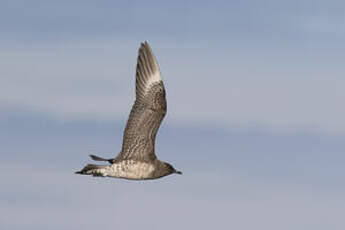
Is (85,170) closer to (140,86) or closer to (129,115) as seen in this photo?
(129,115)

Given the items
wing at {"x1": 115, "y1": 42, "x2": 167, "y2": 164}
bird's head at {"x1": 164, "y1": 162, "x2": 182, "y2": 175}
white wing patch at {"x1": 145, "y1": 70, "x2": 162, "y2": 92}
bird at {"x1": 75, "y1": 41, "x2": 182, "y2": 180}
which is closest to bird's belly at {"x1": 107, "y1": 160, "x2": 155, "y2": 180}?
bird at {"x1": 75, "y1": 41, "x2": 182, "y2": 180}

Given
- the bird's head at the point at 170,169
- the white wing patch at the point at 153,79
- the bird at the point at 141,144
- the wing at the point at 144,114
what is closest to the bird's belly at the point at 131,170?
the bird at the point at 141,144

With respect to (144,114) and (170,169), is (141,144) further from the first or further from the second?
(170,169)

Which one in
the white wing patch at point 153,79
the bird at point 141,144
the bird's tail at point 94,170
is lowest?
the bird's tail at point 94,170

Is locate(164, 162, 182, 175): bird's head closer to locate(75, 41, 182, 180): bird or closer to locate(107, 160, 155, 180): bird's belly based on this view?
locate(75, 41, 182, 180): bird

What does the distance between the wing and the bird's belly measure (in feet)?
0.57

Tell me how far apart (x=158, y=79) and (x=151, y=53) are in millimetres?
829

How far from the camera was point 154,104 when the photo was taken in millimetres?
18812

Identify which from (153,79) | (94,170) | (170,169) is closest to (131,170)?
(94,170)

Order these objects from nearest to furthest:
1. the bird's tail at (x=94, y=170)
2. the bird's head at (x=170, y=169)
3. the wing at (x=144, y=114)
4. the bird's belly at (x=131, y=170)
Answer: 1. the bird's tail at (x=94, y=170)
2. the bird's belly at (x=131, y=170)
3. the wing at (x=144, y=114)
4. the bird's head at (x=170, y=169)

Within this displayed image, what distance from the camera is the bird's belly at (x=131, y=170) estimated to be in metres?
18.0

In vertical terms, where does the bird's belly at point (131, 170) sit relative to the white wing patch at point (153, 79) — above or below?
below

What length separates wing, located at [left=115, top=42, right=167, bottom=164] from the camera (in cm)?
1817

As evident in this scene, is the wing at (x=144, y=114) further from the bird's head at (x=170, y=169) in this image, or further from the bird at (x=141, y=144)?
the bird's head at (x=170, y=169)
